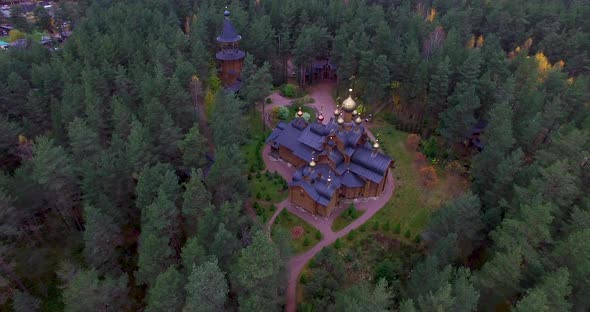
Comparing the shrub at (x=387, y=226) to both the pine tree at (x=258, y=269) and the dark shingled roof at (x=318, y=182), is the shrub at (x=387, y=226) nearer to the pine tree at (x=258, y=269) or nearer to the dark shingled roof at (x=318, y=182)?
the dark shingled roof at (x=318, y=182)

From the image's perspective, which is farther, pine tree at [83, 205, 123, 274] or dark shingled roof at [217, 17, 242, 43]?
dark shingled roof at [217, 17, 242, 43]

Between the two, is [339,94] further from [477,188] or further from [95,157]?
[95,157]

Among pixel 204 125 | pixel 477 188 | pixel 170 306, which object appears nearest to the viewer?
pixel 170 306

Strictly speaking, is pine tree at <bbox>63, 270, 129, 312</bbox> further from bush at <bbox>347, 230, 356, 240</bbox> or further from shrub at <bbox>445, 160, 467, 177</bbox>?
shrub at <bbox>445, 160, 467, 177</bbox>

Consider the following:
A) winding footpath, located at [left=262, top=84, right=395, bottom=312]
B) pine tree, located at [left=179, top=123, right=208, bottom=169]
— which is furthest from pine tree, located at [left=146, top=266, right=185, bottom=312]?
pine tree, located at [left=179, top=123, right=208, bottom=169]

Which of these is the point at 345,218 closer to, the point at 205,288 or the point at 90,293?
the point at 205,288

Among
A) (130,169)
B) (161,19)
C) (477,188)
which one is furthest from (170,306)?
(161,19)

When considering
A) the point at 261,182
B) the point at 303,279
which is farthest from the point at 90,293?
the point at 261,182
